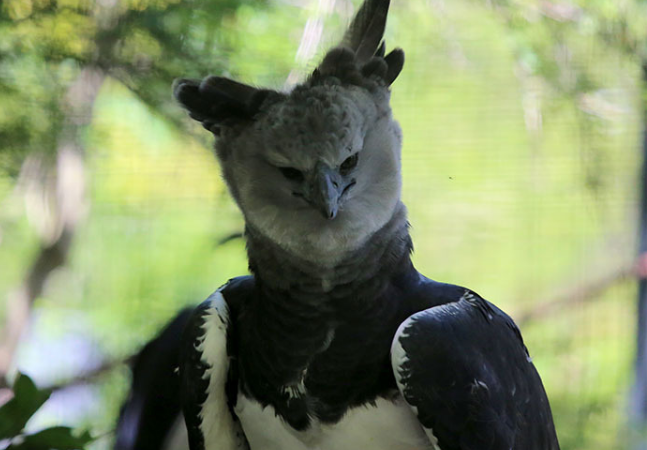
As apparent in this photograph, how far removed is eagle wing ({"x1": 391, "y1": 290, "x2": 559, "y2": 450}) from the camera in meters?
0.73

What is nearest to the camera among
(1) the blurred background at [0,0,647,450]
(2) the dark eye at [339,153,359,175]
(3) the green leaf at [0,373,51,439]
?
(3) the green leaf at [0,373,51,439]

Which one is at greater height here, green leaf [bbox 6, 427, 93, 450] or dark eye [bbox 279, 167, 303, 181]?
dark eye [bbox 279, 167, 303, 181]

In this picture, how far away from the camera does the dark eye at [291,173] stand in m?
0.75

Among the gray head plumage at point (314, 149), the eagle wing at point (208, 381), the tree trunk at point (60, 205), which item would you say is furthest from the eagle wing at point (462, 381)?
the tree trunk at point (60, 205)

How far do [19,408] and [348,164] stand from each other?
405 millimetres

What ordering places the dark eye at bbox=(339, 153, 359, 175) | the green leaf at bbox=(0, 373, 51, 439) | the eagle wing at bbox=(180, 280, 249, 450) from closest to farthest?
the green leaf at bbox=(0, 373, 51, 439) < the dark eye at bbox=(339, 153, 359, 175) < the eagle wing at bbox=(180, 280, 249, 450)

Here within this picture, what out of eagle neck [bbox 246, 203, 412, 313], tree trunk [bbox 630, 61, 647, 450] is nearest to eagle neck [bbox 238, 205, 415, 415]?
eagle neck [bbox 246, 203, 412, 313]

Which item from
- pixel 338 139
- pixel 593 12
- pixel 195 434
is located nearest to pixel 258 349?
pixel 195 434

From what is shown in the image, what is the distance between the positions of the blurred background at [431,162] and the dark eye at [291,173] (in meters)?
0.58

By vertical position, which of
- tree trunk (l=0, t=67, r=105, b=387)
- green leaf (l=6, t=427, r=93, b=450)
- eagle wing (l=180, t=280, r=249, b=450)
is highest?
green leaf (l=6, t=427, r=93, b=450)

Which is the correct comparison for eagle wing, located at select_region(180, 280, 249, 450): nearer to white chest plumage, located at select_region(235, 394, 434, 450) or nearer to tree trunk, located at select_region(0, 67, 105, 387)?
white chest plumage, located at select_region(235, 394, 434, 450)

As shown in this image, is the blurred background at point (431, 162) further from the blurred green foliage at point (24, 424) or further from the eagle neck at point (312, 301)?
the blurred green foliage at point (24, 424)

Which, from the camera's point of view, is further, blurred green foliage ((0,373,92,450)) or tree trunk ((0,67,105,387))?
tree trunk ((0,67,105,387))

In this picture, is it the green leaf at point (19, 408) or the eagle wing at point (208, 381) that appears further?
the eagle wing at point (208, 381)
